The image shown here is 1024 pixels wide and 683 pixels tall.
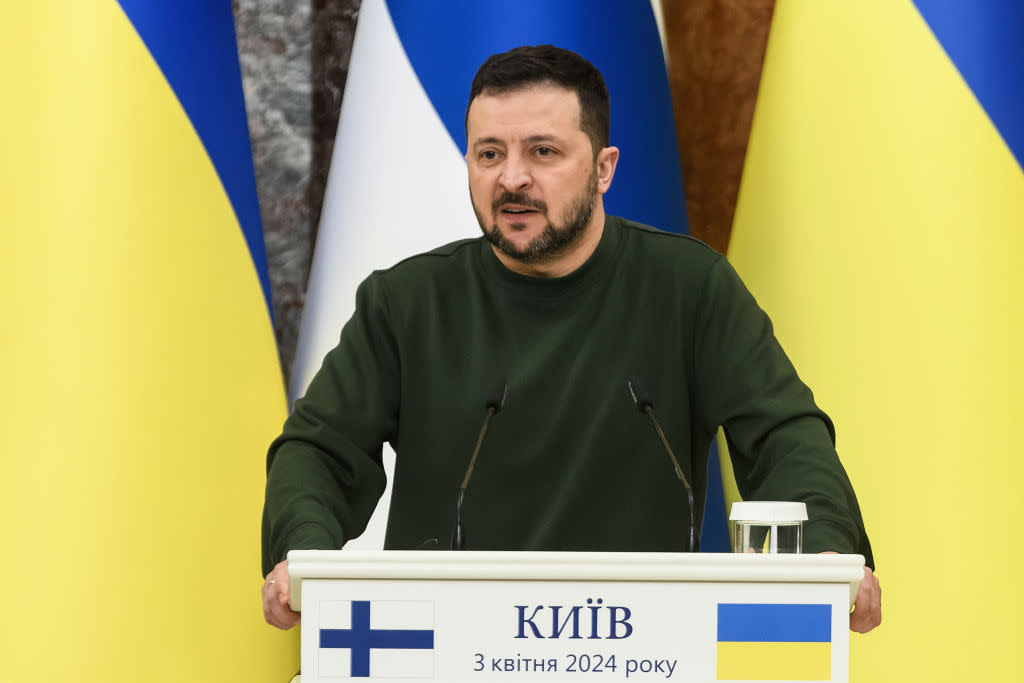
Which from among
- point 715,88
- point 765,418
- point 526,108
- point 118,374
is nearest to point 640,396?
point 765,418

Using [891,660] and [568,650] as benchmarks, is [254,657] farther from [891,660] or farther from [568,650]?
[568,650]

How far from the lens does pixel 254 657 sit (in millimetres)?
2303

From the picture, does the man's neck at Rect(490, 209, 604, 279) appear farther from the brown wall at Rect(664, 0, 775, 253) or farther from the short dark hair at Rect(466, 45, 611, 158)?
the brown wall at Rect(664, 0, 775, 253)

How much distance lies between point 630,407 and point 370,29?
126 cm

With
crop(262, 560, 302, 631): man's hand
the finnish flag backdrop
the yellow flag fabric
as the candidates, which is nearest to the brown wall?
the finnish flag backdrop

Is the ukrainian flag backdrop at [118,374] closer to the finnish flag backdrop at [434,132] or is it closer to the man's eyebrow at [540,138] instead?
the finnish flag backdrop at [434,132]

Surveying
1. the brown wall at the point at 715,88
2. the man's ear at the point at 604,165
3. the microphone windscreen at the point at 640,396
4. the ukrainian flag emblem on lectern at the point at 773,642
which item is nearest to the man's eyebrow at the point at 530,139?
the man's ear at the point at 604,165

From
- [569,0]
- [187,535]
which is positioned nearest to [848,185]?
[569,0]

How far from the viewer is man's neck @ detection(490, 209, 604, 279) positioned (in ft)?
5.64

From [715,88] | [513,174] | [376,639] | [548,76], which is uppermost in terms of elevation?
[715,88]

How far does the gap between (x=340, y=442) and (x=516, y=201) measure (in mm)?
417

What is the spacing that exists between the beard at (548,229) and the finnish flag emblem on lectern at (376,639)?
0.74 m

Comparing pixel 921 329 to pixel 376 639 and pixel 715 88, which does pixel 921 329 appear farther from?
pixel 376 639

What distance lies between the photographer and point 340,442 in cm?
158
